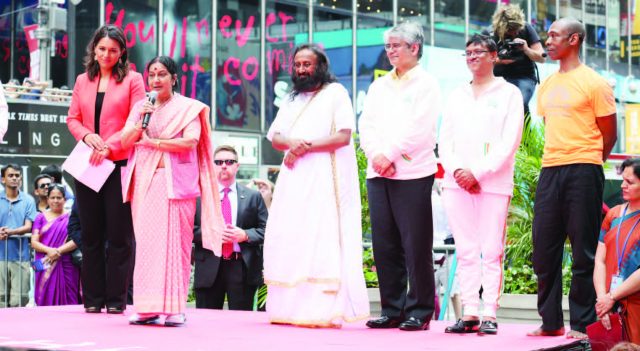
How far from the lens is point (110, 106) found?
7.41 metres

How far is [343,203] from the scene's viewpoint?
23.5ft

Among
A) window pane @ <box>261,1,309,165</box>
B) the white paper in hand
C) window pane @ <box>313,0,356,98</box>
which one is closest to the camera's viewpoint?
the white paper in hand

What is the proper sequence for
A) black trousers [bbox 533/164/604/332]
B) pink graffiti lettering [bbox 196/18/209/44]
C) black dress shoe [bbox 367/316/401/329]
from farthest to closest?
pink graffiti lettering [bbox 196/18/209/44]
black dress shoe [bbox 367/316/401/329]
black trousers [bbox 533/164/604/332]

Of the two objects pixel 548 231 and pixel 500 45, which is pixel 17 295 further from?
pixel 548 231

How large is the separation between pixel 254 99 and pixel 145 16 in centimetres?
335

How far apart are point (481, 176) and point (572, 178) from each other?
54cm

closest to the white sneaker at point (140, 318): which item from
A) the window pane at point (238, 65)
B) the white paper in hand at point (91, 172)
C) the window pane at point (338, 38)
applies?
the white paper in hand at point (91, 172)

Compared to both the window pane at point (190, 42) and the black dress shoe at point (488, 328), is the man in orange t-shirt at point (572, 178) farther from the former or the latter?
the window pane at point (190, 42)

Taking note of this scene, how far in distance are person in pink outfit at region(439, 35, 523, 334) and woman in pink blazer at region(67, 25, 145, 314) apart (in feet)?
7.20

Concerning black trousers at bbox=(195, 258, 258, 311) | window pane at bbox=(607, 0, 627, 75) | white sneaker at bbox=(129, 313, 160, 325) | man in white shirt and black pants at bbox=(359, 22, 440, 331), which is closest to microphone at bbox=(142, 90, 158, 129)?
white sneaker at bbox=(129, 313, 160, 325)

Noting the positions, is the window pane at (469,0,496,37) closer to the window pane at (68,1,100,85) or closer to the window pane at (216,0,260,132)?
the window pane at (216,0,260,132)

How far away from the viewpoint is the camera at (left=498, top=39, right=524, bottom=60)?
340 inches

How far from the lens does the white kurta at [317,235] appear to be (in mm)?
7078

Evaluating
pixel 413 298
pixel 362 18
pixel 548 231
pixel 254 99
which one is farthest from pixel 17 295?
pixel 362 18
